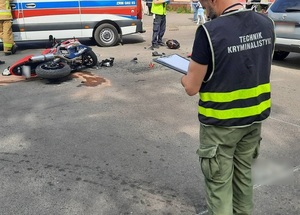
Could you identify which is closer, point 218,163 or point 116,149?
point 218,163

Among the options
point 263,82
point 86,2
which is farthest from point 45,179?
point 86,2

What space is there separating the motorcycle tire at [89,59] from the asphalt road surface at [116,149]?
626 mm

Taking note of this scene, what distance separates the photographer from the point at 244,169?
93.2 inches

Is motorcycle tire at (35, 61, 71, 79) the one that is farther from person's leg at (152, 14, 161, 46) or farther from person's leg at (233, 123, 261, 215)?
person's leg at (233, 123, 261, 215)

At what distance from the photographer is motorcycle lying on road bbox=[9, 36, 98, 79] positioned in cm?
649

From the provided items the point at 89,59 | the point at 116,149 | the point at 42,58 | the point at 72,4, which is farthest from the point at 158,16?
the point at 116,149

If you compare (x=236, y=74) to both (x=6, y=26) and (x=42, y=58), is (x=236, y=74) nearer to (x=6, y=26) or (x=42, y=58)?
(x=42, y=58)

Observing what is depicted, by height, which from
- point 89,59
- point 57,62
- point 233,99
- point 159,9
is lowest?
point 89,59

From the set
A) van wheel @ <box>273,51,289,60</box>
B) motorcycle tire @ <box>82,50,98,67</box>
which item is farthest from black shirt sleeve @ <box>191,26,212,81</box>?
van wheel @ <box>273,51,289,60</box>

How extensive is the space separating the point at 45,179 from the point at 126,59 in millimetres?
5656

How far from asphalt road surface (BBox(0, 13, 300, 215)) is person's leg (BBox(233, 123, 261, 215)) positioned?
21.8 inches

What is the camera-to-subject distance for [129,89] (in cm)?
634

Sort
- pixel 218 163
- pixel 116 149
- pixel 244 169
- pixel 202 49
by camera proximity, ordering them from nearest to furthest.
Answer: pixel 202 49 < pixel 218 163 < pixel 244 169 < pixel 116 149

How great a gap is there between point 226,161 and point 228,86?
48 centimetres
